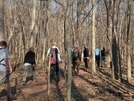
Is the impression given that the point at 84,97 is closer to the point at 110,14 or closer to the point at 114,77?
the point at 114,77

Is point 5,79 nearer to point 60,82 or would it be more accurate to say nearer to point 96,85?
point 60,82

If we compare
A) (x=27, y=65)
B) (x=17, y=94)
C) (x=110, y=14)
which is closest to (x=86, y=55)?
(x=110, y=14)

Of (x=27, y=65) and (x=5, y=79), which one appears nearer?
(x=5, y=79)

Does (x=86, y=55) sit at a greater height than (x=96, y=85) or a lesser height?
greater

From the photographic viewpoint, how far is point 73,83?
11180mm

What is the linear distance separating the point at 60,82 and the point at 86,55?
5.11 metres

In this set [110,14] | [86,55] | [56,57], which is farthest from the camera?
[86,55]

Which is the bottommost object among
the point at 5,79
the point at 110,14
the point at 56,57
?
the point at 5,79

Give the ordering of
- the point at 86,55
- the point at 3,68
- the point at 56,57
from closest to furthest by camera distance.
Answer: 1. the point at 3,68
2. the point at 56,57
3. the point at 86,55

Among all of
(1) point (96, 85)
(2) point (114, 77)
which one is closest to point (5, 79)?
(1) point (96, 85)

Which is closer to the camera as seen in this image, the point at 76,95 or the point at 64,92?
the point at 76,95

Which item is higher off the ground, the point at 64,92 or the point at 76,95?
the point at 64,92

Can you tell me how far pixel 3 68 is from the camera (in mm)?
7004

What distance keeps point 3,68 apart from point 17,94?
2.02 m
